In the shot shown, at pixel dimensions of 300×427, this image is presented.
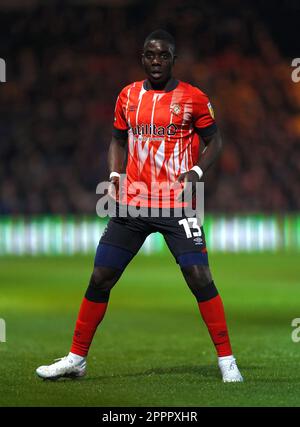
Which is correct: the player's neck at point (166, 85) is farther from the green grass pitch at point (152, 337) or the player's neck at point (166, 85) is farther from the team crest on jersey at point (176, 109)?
the green grass pitch at point (152, 337)

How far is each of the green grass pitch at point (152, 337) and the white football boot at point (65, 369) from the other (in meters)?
0.06

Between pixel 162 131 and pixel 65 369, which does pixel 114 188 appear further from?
pixel 65 369

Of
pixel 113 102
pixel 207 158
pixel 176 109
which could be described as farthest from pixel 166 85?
pixel 113 102

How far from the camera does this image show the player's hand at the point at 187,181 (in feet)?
26.3

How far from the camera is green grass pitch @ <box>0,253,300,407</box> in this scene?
7629mm

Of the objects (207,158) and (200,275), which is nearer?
(200,275)

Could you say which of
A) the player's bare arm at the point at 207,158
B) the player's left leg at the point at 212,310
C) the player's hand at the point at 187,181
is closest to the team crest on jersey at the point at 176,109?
the player's bare arm at the point at 207,158

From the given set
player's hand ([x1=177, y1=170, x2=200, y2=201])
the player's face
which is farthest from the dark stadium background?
the player's face

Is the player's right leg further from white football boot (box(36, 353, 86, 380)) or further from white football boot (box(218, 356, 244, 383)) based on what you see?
white football boot (box(218, 356, 244, 383))

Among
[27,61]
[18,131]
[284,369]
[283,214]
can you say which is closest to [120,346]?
[284,369]

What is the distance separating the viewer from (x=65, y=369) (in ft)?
26.9

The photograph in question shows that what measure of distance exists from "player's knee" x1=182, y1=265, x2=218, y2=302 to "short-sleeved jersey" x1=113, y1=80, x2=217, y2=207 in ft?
1.66

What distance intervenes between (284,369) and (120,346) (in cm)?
250

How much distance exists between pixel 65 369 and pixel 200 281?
1.19 m
